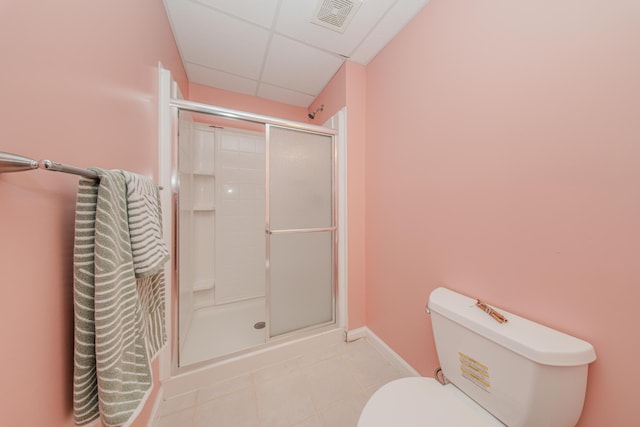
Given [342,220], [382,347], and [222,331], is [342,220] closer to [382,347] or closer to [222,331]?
[382,347]

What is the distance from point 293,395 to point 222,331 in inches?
34.4

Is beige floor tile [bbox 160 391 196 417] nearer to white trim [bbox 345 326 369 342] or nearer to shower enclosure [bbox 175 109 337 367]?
shower enclosure [bbox 175 109 337 367]

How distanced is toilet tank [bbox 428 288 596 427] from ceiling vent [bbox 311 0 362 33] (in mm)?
1650

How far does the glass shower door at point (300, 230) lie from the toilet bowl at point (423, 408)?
0.89 m

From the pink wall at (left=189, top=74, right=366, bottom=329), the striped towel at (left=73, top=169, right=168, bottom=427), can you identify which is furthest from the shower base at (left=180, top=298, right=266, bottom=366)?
the striped towel at (left=73, top=169, right=168, bottom=427)

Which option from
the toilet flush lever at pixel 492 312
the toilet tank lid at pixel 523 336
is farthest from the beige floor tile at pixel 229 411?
the toilet flush lever at pixel 492 312

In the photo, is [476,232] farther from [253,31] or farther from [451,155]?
[253,31]

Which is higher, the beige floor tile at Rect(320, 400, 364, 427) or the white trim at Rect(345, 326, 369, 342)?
the white trim at Rect(345, 326, 369, 342)

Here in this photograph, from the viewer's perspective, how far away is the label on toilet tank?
2.47ft

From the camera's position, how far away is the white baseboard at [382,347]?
1.30 m

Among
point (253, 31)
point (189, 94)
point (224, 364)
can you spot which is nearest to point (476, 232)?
point (224, 364)

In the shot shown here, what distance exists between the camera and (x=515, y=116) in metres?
0.81

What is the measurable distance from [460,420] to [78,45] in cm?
164

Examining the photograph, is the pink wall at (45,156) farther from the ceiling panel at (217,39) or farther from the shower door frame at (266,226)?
the ceiling panel at (217,39)
